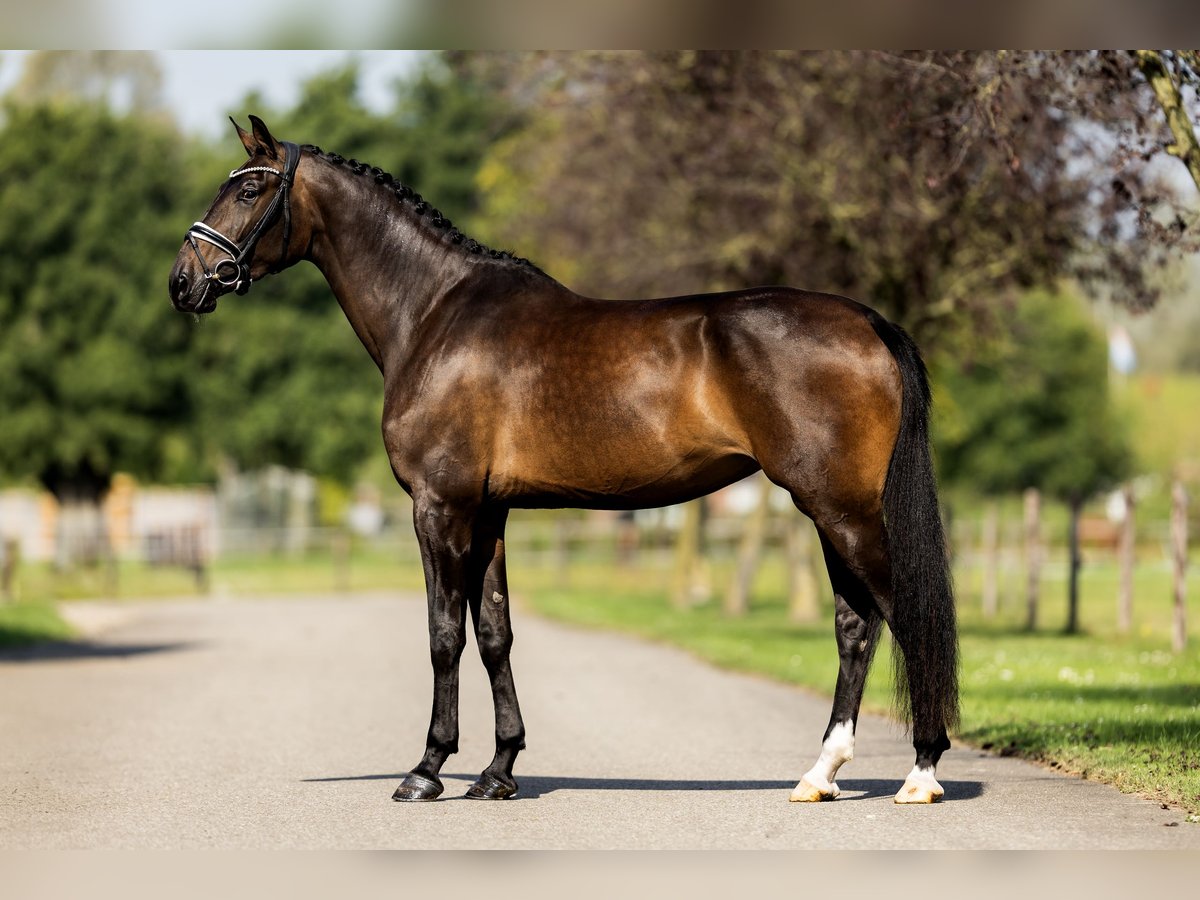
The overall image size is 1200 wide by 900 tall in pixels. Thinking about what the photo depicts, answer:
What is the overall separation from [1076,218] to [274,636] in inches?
456

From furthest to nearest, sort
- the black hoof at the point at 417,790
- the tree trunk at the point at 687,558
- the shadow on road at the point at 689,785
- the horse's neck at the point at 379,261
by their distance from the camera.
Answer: the tree trunk at the point at 687,558, the horse's neck at the point at 379,261, the shadow on road at the point at 689,785, the black hoof at the point at 417,790

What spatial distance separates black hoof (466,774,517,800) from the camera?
859 cm

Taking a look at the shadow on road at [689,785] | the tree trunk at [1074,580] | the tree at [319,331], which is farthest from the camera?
the tree at [319,331]

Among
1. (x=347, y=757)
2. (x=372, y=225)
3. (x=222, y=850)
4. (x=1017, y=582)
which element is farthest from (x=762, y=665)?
(x=1017, y=582)

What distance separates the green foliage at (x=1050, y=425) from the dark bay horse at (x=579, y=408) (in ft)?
163

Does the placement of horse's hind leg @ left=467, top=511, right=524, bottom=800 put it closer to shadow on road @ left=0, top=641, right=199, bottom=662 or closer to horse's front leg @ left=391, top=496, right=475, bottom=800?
horse's front leg @ left=391, top=496, right=475, bottom=800

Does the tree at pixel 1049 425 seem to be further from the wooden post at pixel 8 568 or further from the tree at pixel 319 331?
the wooden post at pixel 8 568

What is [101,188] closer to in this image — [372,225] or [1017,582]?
[1017,582]

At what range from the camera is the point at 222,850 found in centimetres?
698

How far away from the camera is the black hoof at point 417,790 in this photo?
8430 millimetres

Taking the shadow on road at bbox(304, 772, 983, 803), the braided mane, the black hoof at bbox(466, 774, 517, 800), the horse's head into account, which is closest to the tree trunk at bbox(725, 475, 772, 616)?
the shadow on road at bbox(304, 772, 983, 803)

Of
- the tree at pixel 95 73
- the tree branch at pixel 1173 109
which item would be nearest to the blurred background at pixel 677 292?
the tree branch at pixel 1173 109

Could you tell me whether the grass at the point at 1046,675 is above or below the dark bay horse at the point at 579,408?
below

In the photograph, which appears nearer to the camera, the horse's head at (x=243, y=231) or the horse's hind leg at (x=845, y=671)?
the horse's hind leg at (x=845, y=671)
